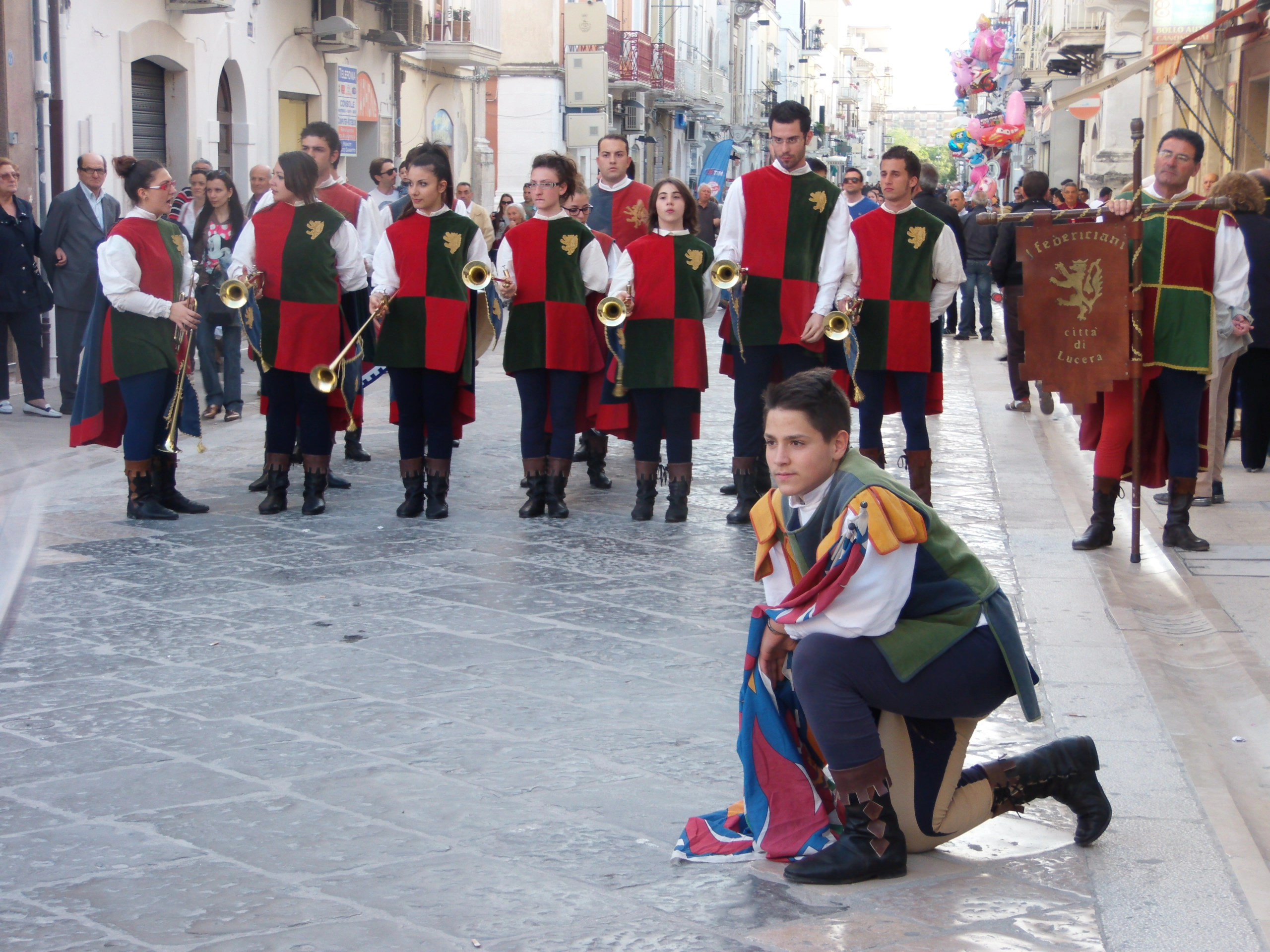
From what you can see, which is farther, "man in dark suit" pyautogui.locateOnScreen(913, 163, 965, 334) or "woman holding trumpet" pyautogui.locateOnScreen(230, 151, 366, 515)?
"man in dark suit" pyautogui.locateOnScreen(913, 163, 965, 334)

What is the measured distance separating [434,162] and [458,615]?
2460mm

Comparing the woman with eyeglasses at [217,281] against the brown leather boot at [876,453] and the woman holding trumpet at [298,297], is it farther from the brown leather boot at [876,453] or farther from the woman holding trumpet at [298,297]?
the brown leather boot at [876,453]

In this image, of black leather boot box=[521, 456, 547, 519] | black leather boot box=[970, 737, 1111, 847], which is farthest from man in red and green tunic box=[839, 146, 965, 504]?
black leather boot box=[970, 737, 1111, 847]

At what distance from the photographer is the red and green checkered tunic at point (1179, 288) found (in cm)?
633

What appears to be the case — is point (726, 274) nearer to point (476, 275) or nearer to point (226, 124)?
point (476, 275)

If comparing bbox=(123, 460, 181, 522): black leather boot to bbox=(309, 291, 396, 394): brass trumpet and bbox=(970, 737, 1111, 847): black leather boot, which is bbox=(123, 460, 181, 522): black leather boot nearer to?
bbox=(309, 291, 396, 394): brass trumpet

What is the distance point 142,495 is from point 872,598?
197 inches

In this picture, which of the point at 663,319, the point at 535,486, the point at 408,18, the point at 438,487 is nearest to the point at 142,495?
the point at 438,487

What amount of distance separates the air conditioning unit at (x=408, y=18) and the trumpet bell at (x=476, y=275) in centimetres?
1680

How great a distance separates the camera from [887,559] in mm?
3195

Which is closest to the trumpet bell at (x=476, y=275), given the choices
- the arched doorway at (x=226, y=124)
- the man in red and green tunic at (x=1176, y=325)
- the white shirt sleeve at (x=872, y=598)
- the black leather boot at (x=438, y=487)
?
the black leather boot at (x=438, y=487)

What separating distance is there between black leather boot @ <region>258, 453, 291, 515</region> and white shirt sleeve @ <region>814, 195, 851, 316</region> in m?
2.67

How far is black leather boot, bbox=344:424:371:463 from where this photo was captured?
9.05 meters

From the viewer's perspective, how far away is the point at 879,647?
3230 mm
